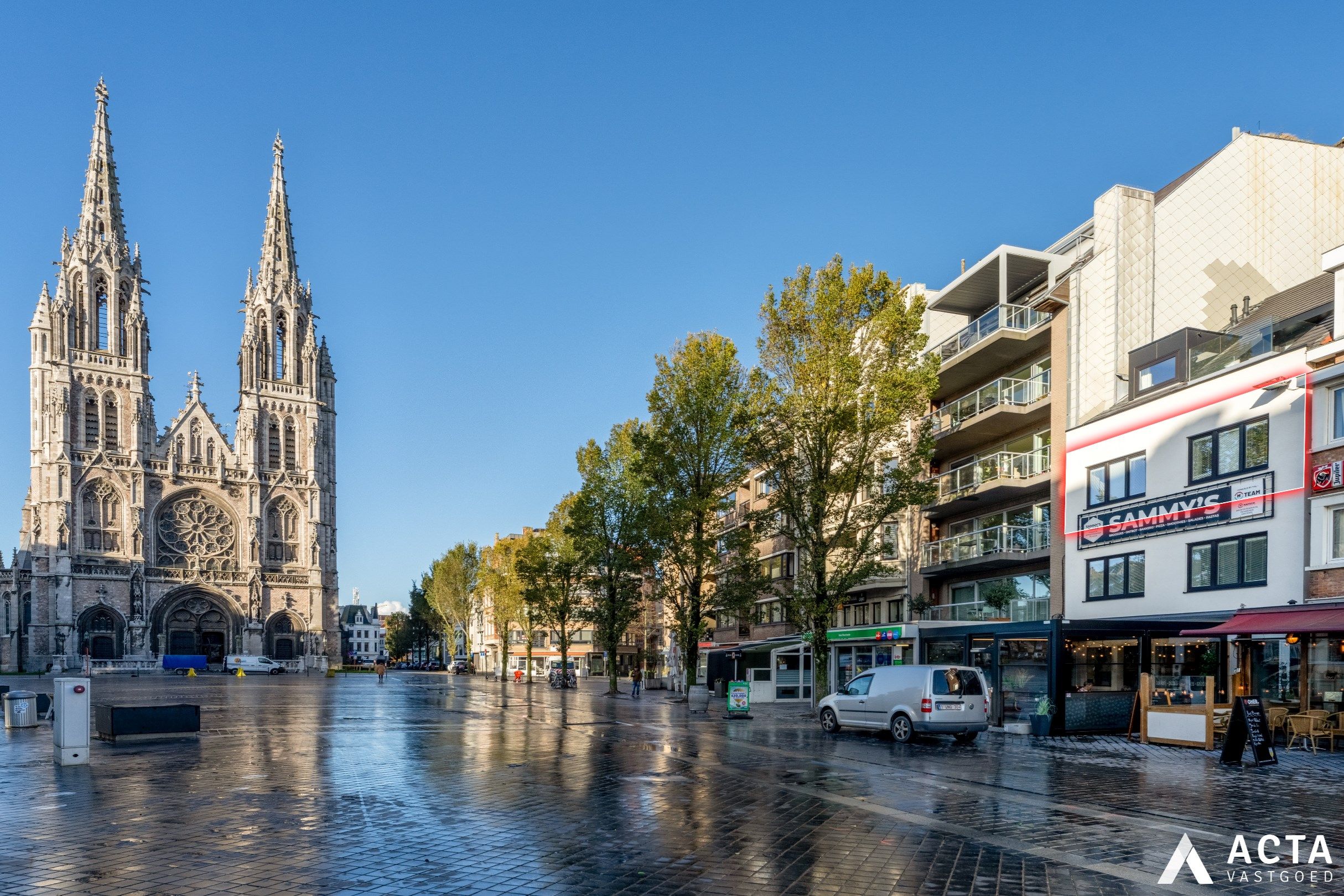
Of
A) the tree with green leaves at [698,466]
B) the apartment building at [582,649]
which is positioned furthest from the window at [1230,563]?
the apartment building at [582,649]

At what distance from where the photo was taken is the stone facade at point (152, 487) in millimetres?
84688

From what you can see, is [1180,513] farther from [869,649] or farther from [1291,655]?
[869,649]

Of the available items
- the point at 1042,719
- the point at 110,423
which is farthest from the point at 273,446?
the point at 1042,719

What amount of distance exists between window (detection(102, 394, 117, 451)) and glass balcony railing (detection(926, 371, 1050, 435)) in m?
80.1

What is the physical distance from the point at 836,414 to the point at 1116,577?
8.73 m

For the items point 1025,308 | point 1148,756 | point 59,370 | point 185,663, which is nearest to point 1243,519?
point 1148,756

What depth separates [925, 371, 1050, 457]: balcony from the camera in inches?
1213

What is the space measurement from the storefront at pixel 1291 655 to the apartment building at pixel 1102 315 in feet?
18.3

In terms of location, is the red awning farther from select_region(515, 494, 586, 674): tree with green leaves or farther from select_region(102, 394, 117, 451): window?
select_region(102, 394, 117, 451): window

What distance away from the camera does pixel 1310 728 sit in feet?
62.7

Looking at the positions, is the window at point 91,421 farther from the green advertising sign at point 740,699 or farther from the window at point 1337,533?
the window at point 1337,533

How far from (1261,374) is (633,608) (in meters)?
31.1

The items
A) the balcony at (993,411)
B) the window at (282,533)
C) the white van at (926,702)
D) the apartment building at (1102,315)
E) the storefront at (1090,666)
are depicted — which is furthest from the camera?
the window at (282,533)

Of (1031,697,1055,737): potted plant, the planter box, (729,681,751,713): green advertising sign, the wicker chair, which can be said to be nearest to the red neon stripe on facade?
the wicker chair
